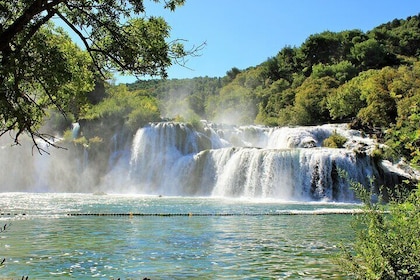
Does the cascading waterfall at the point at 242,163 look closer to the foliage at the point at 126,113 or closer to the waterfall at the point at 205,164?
the waterfall at the point at 205,164

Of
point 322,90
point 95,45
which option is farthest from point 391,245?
point 322,90

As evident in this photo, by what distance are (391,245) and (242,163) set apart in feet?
97.1

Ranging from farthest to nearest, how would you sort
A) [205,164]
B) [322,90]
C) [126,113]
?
1. [322,90]
2. [126,113]
3. [205,164]

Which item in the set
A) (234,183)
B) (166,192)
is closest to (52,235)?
(234,183)

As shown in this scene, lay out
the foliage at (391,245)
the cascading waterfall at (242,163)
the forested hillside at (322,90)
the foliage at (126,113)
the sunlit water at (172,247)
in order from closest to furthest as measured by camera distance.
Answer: the foliage at (391,245)
the sunlit water at (172,247)
the cascading waterfall at (242,163)
the foliage at (126,113)
the forested hillside at (322,90)

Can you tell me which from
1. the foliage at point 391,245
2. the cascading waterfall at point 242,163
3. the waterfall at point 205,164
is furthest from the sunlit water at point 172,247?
the waterfall at point 205,164

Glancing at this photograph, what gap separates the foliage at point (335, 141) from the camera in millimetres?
39400

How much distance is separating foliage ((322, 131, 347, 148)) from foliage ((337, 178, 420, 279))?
34166 millimetres

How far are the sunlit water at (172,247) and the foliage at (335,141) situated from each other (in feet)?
66.8

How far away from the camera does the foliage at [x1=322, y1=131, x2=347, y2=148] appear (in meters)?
39.4

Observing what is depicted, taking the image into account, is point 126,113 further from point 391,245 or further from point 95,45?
point 391,245

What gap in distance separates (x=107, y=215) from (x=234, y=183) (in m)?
15.6

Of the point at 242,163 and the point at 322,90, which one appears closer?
the point at 242,163

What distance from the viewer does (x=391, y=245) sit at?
572cm
